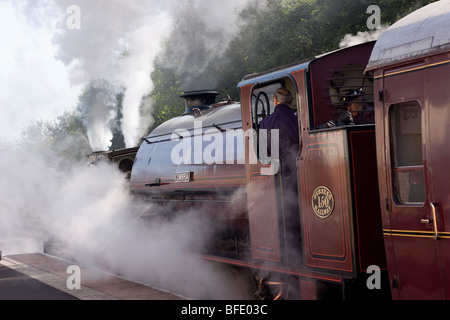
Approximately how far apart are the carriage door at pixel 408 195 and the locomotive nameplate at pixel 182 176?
4.79m

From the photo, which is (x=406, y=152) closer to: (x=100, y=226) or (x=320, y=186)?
(x=320, y=186)

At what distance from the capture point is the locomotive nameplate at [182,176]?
9.58m

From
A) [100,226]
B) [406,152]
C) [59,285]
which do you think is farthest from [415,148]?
[100,226]

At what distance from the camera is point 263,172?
22.8 ft

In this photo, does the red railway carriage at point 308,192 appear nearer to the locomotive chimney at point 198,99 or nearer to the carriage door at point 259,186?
the carriage door at point 259,186

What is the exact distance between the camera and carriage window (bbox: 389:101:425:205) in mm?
5039

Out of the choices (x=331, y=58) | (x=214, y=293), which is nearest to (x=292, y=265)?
(x=331, y=58)

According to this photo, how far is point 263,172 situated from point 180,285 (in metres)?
3.77

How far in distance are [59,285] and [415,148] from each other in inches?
264

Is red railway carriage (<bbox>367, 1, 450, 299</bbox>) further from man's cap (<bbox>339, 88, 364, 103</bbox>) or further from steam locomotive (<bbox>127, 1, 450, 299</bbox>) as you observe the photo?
man's cap (<bbox>339, 88, 364, 103</bbox>)

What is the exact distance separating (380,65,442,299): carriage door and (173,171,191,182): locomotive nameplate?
4.79 m

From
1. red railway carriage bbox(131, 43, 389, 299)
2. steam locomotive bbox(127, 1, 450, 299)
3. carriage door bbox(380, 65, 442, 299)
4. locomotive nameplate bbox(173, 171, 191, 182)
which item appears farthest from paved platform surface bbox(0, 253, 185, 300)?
carriage door bbox(380, 65, 442, 299)

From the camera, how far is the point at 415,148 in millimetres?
5102
